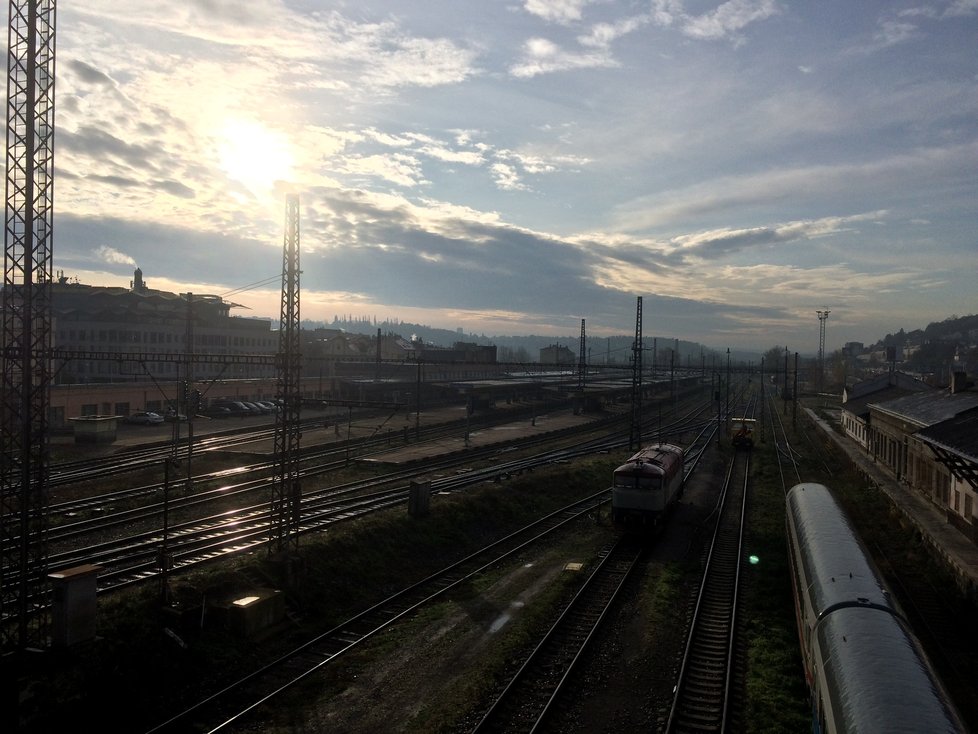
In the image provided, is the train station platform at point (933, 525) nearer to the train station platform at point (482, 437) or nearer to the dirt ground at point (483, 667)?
the dirt ground at point (483, 667)

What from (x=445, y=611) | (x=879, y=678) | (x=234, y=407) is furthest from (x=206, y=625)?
(x=234, y=407)

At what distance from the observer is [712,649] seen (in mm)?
14281

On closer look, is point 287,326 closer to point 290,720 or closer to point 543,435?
point 290,720

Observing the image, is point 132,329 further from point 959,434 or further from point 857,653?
point 857,653

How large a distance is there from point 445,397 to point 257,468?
42.7 m

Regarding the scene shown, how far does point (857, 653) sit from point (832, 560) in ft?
14.0

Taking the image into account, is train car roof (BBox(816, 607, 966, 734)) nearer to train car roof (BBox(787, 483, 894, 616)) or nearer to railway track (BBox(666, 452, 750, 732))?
train car roof (BBox(787, 483, 894, 616))

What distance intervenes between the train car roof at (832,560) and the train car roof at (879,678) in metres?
0.74

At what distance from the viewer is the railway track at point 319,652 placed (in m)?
11.4

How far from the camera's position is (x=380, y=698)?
1198 cm

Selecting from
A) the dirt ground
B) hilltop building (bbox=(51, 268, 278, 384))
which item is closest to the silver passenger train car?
the dirt ground

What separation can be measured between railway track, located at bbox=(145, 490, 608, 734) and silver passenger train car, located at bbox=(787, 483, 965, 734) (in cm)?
884

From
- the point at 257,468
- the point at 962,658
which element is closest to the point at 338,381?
the point at 257,468

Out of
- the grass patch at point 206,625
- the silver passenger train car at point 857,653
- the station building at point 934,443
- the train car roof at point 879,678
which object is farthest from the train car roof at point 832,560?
the grass patch at point 206,625
